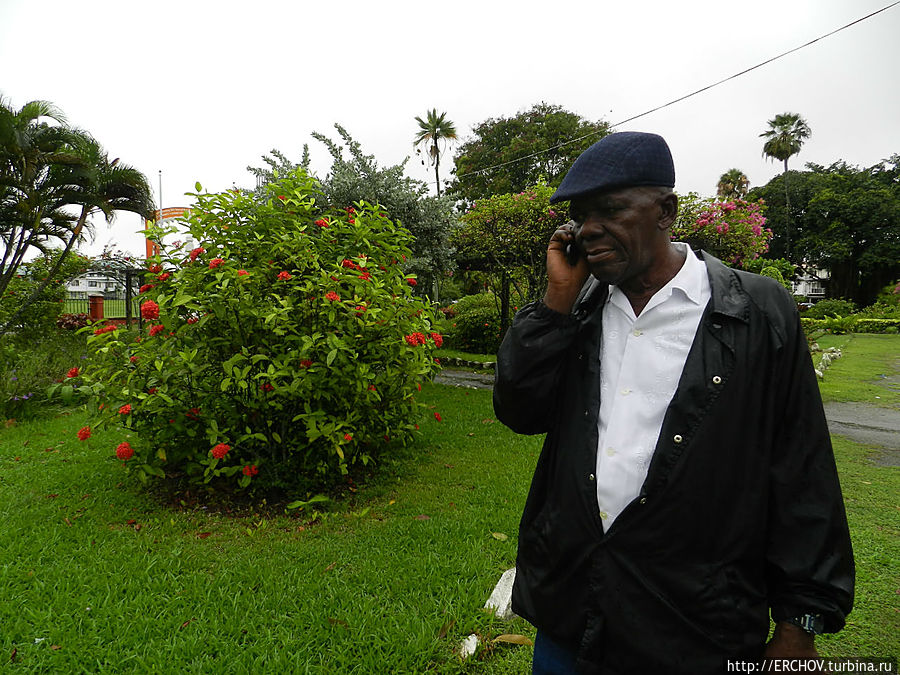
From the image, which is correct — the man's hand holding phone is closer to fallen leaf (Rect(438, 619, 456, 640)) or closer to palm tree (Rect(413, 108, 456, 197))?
fallen leaf (Rect(438, 619, 456, 640))

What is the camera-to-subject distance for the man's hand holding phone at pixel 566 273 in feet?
4.47

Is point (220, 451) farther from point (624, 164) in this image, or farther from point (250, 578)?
point (624, 164)

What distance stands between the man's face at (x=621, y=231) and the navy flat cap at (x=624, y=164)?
0.03m

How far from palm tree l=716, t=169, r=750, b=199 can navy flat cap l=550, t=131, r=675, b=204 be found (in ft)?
142

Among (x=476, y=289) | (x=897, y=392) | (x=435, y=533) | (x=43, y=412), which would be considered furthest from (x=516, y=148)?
(x=435, y=533)

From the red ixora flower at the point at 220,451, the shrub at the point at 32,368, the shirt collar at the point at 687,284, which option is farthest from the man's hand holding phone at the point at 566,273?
the shrub at the point at 32,368

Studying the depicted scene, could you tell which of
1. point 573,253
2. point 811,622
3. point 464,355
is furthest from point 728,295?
point 464,355

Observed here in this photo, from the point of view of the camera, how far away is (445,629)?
2633 mm

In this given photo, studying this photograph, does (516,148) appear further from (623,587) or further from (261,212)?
(623,587)

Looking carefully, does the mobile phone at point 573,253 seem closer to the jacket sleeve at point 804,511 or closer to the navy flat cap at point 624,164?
the navy flat cap at point 624,164

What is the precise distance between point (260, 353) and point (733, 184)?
44.9 meters

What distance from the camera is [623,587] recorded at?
1.16 meters

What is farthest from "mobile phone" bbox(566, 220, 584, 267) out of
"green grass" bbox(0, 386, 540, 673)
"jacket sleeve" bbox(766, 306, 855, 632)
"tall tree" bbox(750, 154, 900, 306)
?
"tall tree" bbox(750, 154, 900, 306)

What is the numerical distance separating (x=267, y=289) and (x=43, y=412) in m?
5.32
